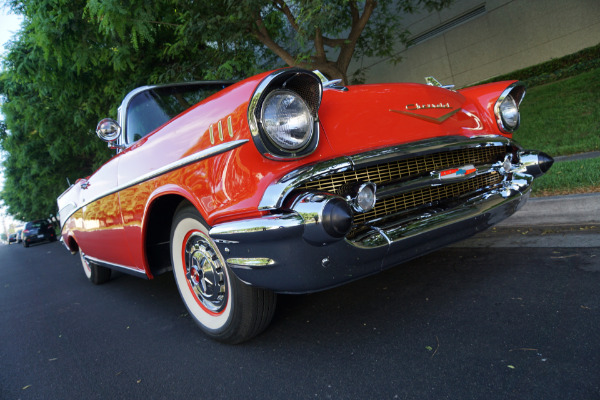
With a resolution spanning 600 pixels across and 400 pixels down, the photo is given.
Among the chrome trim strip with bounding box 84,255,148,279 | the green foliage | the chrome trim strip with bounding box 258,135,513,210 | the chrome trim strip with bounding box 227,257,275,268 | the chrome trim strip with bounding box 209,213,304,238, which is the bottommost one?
the green foliage

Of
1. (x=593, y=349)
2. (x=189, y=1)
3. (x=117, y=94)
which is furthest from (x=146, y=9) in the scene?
(x=593, y=349)

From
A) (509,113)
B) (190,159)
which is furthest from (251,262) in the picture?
(509,113)

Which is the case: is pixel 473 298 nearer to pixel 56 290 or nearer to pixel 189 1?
pixel 56 290

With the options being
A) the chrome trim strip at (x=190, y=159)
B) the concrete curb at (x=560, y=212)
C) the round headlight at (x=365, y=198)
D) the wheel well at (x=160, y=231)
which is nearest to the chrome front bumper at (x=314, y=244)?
the round headlight at (x=365, y=198)

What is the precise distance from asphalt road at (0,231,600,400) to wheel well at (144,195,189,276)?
438 millimetres

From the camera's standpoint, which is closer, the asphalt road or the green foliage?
the asphalt road

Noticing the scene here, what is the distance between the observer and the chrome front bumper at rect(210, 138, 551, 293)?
1629 millimetres

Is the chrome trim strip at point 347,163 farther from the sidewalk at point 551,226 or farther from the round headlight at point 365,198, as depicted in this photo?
the sidewalk at point 551,226

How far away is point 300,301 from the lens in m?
2.75

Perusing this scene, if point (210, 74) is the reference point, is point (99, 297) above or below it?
below

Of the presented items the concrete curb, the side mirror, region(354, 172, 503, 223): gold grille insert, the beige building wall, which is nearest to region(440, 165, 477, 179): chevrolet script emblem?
region(354, 172, 503, 223): gold grille insert

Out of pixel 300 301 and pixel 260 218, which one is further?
pixel 300 301

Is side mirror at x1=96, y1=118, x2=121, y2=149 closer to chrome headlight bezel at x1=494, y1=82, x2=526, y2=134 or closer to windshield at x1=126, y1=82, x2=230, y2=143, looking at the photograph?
windshield at x1=126, y1=82, x2=230, y2=143

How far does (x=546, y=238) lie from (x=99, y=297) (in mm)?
4213
